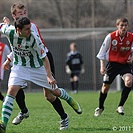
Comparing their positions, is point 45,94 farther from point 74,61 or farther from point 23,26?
point 74,61

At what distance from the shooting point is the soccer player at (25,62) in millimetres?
6219

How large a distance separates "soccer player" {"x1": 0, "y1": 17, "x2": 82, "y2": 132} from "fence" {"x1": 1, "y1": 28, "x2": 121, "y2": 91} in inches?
543

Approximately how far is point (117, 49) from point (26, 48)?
111 inches

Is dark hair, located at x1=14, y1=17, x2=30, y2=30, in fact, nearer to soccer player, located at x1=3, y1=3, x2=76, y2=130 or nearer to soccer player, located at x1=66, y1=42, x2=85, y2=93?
soccer player, located at x1=3, y1=3, x2=76, y2=130

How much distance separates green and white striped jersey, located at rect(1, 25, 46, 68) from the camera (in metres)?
6.41

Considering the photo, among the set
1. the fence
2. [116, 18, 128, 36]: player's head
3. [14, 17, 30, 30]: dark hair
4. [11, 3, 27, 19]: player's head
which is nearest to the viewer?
[14, 17, 30, 30]: dark hair

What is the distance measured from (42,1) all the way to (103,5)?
2.70m

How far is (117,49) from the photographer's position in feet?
29.2

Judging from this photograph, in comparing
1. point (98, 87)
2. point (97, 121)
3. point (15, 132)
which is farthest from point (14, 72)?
point (98, 87)

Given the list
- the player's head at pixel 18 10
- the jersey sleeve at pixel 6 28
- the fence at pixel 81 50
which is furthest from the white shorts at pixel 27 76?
the fence at pixel 81 50

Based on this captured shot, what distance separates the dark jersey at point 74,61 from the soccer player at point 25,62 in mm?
12128

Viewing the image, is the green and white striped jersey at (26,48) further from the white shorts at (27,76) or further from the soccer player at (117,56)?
the soccer player at (117,56)

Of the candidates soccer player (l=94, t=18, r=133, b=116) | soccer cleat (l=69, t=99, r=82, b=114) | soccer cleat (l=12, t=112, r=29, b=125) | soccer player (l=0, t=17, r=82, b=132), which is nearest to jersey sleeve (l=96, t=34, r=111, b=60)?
soccer player (l=94, t=18, r=133, b=116)

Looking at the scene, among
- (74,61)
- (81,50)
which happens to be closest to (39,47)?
(74,61)
